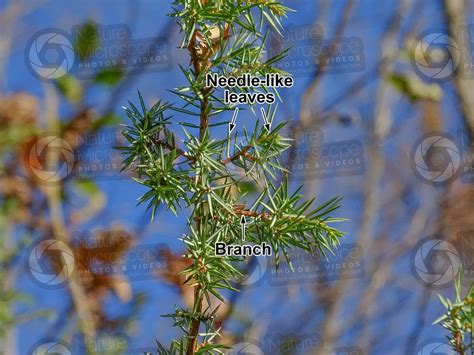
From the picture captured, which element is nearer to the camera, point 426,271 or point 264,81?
point 264,81

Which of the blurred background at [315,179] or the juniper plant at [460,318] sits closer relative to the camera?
the juniper plant at [460,318]

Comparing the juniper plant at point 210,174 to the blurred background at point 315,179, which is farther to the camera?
the blurred background at point 315,179

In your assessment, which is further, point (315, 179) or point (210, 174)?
point (315, 179)

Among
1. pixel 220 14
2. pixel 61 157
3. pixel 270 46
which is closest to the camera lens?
pixel 220 14

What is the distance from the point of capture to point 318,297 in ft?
3.92

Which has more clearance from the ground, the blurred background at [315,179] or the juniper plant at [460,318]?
the blurred background at [315,179]

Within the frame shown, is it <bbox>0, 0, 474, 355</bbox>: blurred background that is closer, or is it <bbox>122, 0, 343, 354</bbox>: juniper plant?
<bbox>122, 0, 343, 354</bbox>: juniper plant

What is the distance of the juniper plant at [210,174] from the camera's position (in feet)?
1.32

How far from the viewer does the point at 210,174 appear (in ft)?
1.35

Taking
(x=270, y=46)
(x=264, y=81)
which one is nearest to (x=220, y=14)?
(x=264, y=81)

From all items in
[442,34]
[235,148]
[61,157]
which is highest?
[442,34]

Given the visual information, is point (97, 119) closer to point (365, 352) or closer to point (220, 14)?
point (365, 352)

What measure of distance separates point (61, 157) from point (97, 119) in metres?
0.09

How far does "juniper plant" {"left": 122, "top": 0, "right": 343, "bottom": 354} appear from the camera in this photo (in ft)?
1.32
